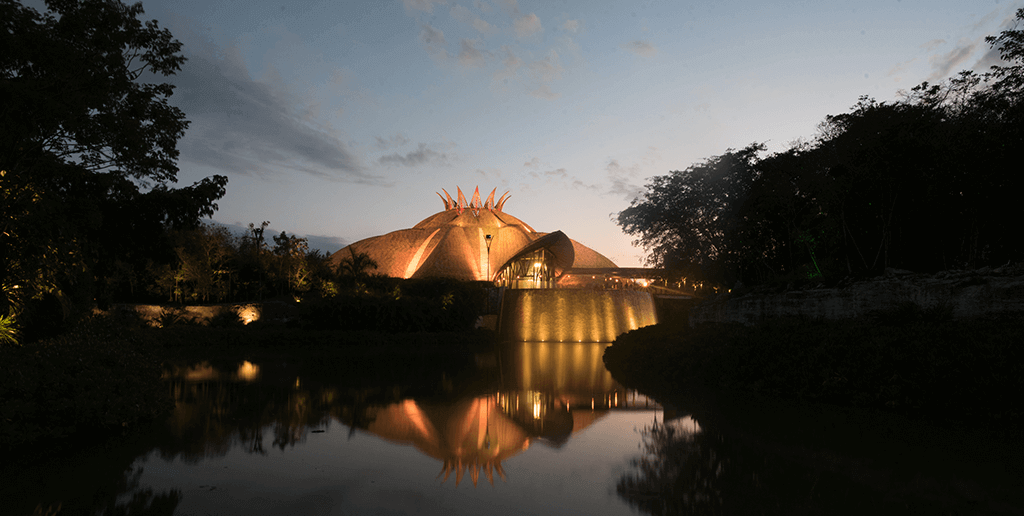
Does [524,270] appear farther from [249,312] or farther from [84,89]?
[84,89]

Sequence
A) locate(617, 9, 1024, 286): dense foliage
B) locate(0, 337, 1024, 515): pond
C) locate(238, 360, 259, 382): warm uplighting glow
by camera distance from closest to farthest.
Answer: locate(0, 337, 1024, 515): pond → locate(238, 360, 259, 382): warm uplighting glow → locate(617, 9, 1024, 286): dense foliage

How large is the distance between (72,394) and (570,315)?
22.1m

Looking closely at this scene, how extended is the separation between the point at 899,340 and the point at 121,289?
48.6 m

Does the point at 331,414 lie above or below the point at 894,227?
below

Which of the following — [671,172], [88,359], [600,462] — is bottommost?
[600,462]

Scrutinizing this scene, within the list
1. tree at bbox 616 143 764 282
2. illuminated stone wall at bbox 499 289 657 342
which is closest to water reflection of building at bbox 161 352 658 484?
illuminated stone wall at bbox 499 289 657 342

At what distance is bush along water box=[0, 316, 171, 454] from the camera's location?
243 inches

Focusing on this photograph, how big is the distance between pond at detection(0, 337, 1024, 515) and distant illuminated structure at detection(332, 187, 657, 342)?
58.4 feet

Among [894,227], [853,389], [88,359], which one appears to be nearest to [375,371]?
[88,359]

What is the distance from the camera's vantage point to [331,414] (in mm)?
8359

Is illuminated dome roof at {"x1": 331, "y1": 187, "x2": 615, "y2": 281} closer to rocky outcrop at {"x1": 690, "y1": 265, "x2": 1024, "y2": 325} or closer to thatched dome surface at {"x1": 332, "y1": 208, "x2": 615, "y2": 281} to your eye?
thatched dome surface at {"x1": 332, "y1": 208, "x2": 615, "y2": 281}

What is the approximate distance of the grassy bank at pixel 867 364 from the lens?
7281 mm

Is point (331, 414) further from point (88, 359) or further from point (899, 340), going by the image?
point (899, 340)

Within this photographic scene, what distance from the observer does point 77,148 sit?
10.9 m
